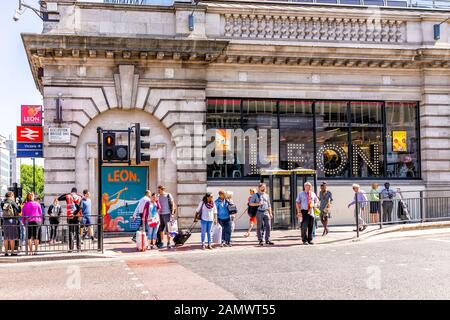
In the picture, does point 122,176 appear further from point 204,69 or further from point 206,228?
point 206,228

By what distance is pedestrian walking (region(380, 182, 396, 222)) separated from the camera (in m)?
20.1

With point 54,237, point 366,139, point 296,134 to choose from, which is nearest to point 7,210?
point 54,237

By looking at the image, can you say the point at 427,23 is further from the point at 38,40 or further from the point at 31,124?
the point at 31,124

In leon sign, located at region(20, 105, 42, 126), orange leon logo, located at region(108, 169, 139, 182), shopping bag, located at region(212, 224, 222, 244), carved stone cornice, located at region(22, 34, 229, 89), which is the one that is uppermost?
carved stone cornice, located at region(22, 34, 229, 89)

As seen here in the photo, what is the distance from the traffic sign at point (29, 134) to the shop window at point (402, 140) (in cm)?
1445

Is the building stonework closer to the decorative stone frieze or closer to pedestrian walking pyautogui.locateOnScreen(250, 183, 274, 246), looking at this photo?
the decorative stone frieze

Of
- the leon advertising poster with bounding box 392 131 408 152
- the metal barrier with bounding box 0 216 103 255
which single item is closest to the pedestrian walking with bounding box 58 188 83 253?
the metal barrier with bounding box 0 216 103 255

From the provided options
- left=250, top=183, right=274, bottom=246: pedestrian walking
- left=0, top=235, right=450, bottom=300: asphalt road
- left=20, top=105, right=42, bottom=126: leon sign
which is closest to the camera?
left=0, top=235, right=450, bottom=300: asphalt road

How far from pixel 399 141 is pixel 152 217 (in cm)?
1162

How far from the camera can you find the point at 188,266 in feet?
42.7

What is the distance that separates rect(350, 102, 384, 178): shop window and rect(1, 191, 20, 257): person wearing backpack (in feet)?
42.5

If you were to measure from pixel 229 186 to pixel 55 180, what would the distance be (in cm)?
619

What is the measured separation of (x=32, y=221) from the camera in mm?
16094
